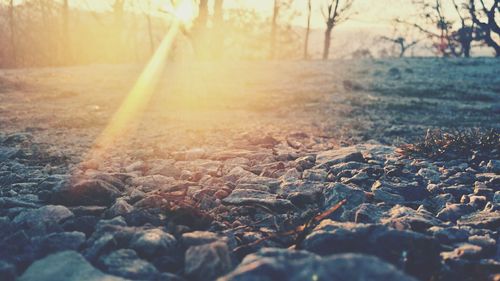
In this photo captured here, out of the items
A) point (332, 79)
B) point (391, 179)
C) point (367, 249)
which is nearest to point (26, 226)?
point (367, 249)

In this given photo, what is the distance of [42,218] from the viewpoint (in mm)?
2355

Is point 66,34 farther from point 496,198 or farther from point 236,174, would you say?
point 496,198

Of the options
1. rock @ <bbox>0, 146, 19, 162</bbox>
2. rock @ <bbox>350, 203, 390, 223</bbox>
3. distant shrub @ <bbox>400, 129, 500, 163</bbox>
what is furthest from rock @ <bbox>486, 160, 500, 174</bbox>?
rock @ <bbox>0, 146, 19, 162</bbox>

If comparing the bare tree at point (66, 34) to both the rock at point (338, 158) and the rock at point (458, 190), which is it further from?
the rock at point (458, 190)

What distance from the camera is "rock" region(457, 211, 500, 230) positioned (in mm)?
2371

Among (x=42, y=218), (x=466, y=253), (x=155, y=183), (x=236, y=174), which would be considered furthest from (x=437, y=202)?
(x=42, y=218)

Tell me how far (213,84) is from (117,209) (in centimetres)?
1052

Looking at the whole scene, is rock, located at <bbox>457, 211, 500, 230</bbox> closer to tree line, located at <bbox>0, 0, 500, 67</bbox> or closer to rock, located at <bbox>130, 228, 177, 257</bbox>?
rock, located at <bbox>130, 228, 177, 257</bbox>

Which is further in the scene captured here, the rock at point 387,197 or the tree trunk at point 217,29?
the tree trunk at point 217,29

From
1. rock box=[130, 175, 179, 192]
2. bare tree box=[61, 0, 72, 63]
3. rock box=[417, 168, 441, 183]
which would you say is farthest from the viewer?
bare tree box=[61, 0, 72, 63]

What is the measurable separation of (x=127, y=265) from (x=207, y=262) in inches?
14.7

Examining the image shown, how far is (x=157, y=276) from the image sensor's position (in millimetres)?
1812

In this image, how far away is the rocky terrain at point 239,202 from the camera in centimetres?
183

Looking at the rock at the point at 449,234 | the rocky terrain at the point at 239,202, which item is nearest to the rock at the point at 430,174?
the rocky terrain at the point at 239,202
